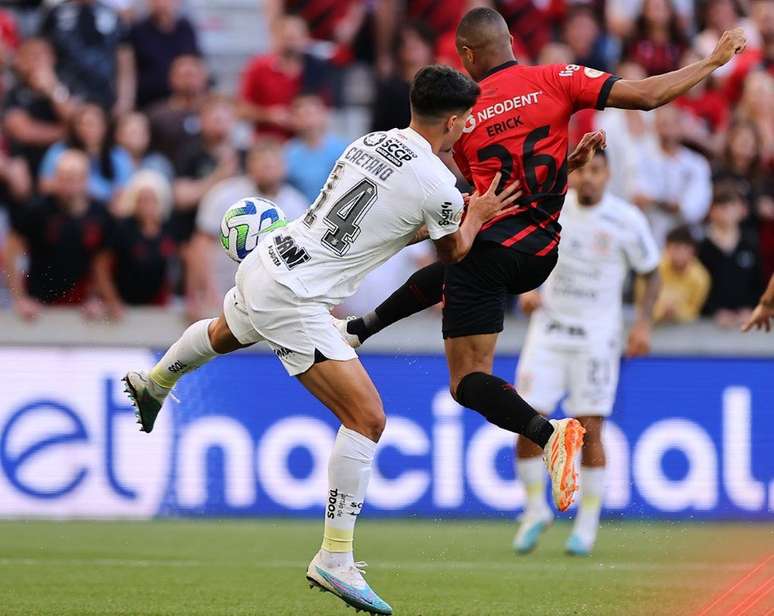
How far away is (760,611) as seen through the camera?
7879 mm

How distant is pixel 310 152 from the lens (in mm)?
14086

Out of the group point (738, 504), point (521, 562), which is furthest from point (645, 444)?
point (521, 562)

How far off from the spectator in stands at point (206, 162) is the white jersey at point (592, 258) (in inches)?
143

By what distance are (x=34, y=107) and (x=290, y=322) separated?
7359 millimetres

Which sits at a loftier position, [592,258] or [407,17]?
[407,17]

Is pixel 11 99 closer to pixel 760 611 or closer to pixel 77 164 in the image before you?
pixel 77 164

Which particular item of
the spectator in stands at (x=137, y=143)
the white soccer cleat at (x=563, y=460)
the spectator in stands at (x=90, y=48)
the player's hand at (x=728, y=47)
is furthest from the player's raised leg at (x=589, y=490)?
the spectator in stands at (x=90, y=48)

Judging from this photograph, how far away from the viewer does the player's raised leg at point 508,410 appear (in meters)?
7.72

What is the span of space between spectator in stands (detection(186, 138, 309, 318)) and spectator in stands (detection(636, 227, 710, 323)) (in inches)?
122

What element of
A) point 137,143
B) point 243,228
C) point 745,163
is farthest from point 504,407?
point 745,163

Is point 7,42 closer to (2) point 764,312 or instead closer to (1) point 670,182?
(1) point 670,182

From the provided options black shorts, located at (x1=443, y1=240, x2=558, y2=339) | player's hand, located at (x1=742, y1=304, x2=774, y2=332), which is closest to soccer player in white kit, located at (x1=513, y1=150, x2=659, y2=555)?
player's hand, located at (x1=742, y1=304, x2=774, y2=332)

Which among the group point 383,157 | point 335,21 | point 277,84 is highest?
point 335,21

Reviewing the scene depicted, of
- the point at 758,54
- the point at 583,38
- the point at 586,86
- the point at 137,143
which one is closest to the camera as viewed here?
the point at 586,86
